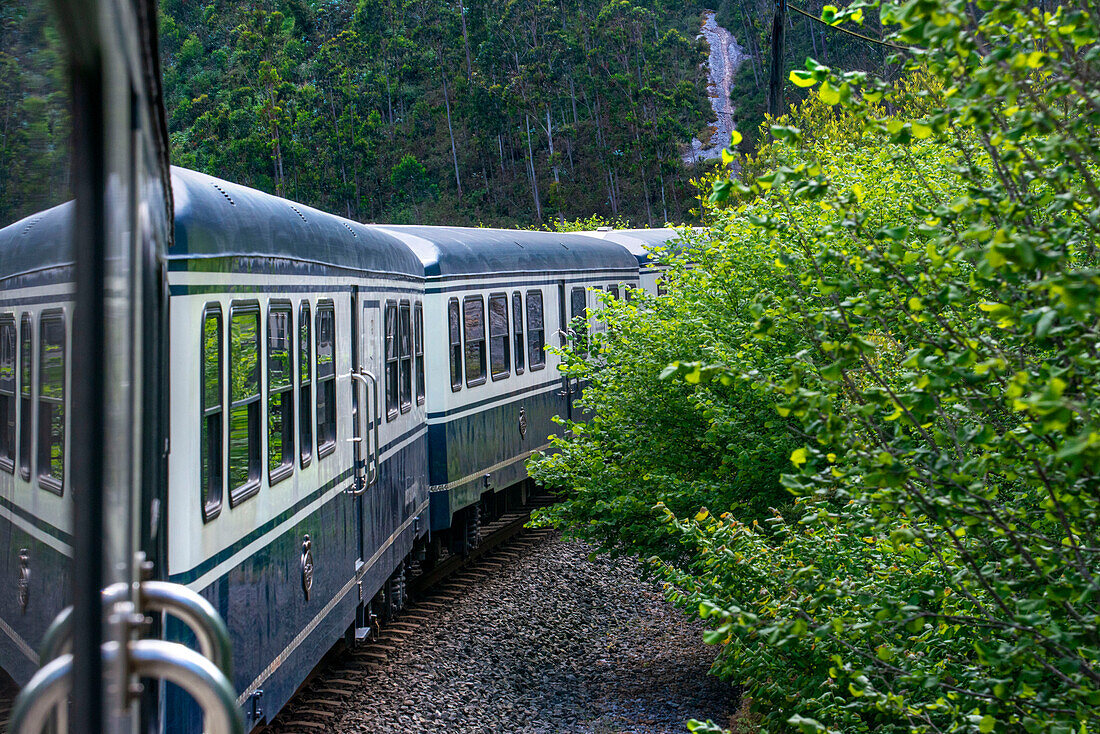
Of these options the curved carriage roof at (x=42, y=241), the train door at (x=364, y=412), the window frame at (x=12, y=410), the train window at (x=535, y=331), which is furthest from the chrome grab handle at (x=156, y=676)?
the train window at (x=535, y=331)

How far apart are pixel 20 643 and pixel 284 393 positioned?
4.72m

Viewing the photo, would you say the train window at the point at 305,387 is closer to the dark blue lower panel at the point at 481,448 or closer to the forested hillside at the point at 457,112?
the dark blue lower panel at the point at 481,448

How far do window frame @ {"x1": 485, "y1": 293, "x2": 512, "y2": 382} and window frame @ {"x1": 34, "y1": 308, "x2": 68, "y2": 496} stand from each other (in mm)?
10451

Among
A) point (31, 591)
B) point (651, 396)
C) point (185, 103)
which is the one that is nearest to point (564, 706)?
point (651, 396)

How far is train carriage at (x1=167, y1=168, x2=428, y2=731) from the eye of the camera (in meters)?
4.57

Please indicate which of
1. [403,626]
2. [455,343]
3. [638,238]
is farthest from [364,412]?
[638,238]

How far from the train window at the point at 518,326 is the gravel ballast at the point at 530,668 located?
8.76 ft

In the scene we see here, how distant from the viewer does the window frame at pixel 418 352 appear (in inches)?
396

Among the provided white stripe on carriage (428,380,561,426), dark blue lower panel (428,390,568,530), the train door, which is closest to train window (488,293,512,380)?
white stripe on carriage (428,380,561,426)

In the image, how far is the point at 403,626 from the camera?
966 cm

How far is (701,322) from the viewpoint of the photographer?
7758 mm

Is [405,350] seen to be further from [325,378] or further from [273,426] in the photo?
[273,426]

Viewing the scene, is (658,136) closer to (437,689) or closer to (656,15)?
(656,15)

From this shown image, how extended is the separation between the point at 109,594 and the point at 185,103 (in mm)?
69559
